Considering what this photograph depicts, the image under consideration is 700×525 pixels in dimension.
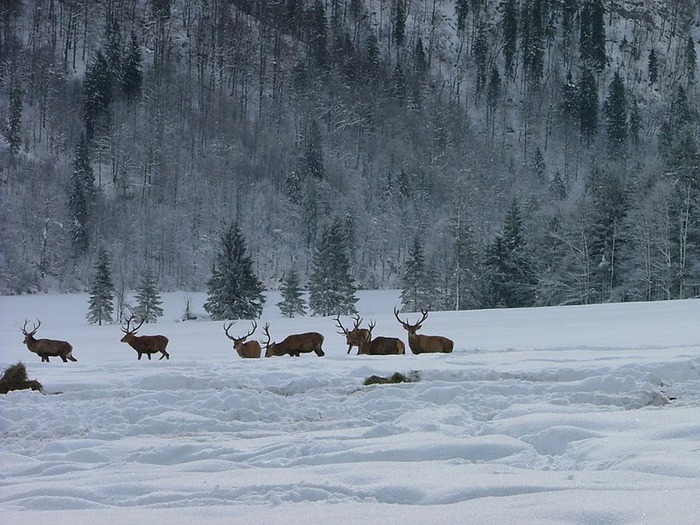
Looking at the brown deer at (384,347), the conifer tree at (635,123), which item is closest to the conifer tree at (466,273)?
the brown deer at (384,347)

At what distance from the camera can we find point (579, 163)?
100m

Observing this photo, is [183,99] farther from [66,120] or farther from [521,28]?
[521,28]

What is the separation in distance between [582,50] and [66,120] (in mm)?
93252

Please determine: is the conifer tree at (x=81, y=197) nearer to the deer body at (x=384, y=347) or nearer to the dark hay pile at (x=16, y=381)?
the deer body at (x=384, y=347)

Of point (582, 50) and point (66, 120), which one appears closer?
point (66, 120)

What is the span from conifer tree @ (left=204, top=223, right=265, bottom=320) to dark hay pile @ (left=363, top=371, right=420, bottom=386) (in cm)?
3096

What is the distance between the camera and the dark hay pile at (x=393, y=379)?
9539mm

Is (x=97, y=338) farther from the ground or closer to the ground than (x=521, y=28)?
closer to the ground

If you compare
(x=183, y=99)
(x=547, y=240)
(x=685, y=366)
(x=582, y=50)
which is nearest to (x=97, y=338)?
(x=685, y=366)

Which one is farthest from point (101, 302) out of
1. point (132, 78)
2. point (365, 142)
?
point (132, 78)

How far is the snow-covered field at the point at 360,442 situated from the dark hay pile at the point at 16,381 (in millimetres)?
205

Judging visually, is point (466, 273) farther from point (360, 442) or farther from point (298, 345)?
point (360, 442)

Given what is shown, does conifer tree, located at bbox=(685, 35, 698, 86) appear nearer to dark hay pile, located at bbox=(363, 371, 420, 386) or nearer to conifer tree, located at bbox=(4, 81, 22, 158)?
conifer tree, located at bbox=(4, 81, 22, 158)

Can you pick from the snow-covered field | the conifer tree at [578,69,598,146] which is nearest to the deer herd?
the snow-covered field
